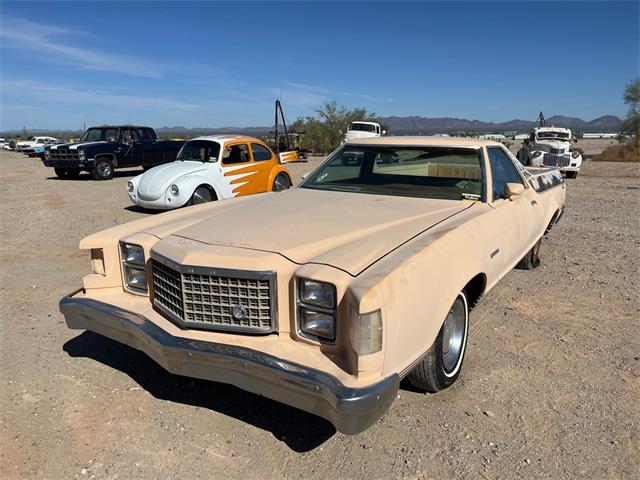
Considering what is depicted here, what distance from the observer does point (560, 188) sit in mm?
6031

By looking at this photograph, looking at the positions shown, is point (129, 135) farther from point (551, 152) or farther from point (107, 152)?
point (551, 152)

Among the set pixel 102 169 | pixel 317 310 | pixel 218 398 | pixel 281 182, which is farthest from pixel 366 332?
pixel 102 169

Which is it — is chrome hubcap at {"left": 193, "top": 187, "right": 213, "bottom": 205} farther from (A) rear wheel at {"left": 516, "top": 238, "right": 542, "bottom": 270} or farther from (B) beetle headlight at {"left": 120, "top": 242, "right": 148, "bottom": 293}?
(B) beetle headlight at {"left": 120, "top": 242, "right": 148, "bottom": 293}

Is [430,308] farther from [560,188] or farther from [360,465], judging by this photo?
[560,188]

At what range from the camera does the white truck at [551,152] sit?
53.2ft

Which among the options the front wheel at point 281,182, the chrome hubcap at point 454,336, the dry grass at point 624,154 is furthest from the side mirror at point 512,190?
the dry grass at point 624,154

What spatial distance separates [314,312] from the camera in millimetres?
2432

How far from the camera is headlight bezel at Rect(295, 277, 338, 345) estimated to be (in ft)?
7.73

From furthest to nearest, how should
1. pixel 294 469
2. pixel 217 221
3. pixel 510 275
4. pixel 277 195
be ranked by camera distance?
pixel 510 275, pixel 277 195, pixel 217 221, pixel 294 469

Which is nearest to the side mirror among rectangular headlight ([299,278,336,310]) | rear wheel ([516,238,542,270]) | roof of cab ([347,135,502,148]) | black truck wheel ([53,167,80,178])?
roof of cab ([347,135,502,148])

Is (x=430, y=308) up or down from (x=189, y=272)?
down

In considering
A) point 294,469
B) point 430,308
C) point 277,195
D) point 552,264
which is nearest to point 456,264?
point 430,308

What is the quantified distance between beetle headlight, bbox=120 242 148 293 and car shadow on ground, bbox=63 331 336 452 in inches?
25.6

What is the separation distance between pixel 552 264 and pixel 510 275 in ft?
2.63
